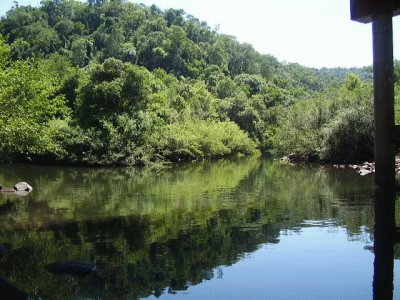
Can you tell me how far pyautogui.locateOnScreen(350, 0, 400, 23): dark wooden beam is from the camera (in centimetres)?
1074

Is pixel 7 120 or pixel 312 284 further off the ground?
pixel 7 120

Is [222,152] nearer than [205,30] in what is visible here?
Yes

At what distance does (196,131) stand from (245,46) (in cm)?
9578

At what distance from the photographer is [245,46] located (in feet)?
492

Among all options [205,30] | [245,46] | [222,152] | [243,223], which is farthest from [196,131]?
[205,30]

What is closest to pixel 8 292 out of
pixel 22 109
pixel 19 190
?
pixel 22 109

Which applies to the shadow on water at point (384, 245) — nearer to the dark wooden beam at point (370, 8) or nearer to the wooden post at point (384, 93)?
the wooden post at point (384, 93)

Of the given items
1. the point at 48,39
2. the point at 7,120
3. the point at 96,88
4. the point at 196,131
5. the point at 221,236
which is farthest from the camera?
the point at 48,39

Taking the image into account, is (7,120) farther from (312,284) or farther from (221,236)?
(312,284)

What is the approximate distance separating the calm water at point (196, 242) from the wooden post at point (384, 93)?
7.58ft

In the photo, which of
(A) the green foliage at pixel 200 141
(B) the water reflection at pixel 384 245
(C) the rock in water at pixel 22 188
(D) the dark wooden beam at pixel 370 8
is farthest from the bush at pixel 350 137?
(D) the dark wooden beam at pixel 370 8

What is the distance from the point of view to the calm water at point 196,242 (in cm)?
958

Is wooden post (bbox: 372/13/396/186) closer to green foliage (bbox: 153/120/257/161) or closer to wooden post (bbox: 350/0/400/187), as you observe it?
wooden post (bbox: 350/0/400/187)

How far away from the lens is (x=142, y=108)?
49094mm
